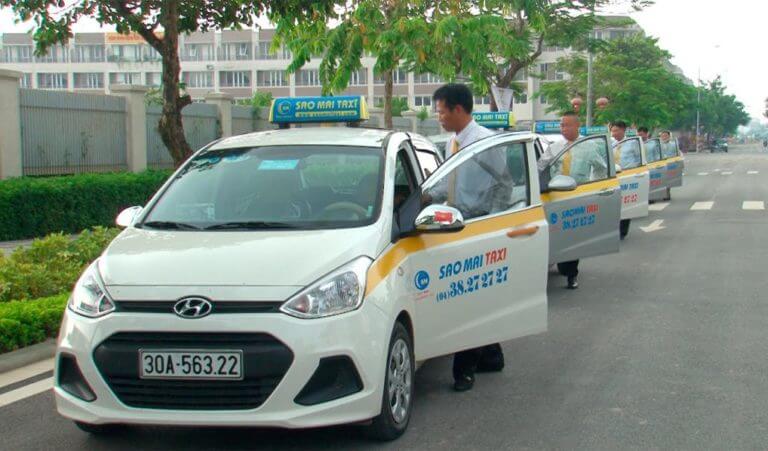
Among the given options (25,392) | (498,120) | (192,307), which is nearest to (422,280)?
(192,307)

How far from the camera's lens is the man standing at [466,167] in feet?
21.9

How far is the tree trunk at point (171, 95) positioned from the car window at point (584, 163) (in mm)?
5305

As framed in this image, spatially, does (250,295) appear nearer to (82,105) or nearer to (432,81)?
(82,105)

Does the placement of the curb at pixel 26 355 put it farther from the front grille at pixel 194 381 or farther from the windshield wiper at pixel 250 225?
the front grille at pixel 194 381

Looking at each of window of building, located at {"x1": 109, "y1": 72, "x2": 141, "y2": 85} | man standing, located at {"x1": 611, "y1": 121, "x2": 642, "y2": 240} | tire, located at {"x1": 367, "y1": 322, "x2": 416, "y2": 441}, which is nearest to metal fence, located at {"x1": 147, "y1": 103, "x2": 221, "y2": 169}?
man standing, located at {"x1": 611, "y1": 121, "x2": 642, "y2": 240}

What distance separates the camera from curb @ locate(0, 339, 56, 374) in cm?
747

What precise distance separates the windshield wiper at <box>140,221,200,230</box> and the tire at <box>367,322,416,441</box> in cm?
134

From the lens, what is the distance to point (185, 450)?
17.8ft

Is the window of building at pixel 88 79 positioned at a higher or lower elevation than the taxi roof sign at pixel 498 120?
higher

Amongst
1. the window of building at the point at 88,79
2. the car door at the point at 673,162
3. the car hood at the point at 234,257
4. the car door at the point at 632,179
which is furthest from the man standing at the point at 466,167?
the window of building at the point at 88,79

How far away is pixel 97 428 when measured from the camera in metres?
5.56

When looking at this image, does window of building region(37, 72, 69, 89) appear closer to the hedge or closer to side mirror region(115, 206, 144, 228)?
the hedge

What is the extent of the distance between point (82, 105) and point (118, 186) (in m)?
3.07

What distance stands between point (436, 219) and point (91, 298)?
1.88m
